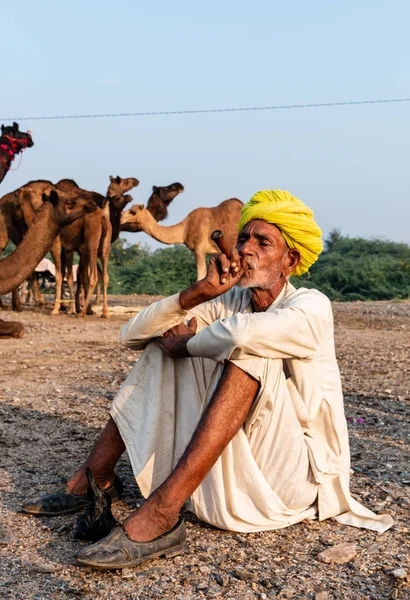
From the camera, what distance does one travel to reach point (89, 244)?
12.8m

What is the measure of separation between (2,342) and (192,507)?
21.4 ft

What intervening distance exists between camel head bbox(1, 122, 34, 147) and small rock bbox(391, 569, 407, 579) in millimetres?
10470

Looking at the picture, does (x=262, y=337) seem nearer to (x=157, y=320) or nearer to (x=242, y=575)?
(x=157, y=320)

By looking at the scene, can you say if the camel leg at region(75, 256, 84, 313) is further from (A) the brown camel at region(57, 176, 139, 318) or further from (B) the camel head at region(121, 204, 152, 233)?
(B) the camel head at region(121, 204, 152, 233)

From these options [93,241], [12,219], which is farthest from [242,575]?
[12,219]

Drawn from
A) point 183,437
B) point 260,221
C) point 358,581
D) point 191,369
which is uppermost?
point 260,221

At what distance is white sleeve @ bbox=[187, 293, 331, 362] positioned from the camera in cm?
271

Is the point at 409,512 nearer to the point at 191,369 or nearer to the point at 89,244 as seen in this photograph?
the point at 191,369

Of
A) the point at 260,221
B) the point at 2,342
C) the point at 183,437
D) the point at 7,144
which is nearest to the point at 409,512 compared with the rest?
the point at 183,437

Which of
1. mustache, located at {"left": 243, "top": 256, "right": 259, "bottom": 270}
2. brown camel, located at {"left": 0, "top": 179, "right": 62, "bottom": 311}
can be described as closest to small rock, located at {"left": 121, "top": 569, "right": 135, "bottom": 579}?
mustache, located at {"left": 243, "top": 256, "right": 259, "bottom": 270}

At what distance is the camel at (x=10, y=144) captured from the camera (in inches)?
451

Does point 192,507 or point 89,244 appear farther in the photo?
point 89,244

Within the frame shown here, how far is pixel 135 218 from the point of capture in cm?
1497

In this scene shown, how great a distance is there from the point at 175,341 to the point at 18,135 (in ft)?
32.7
